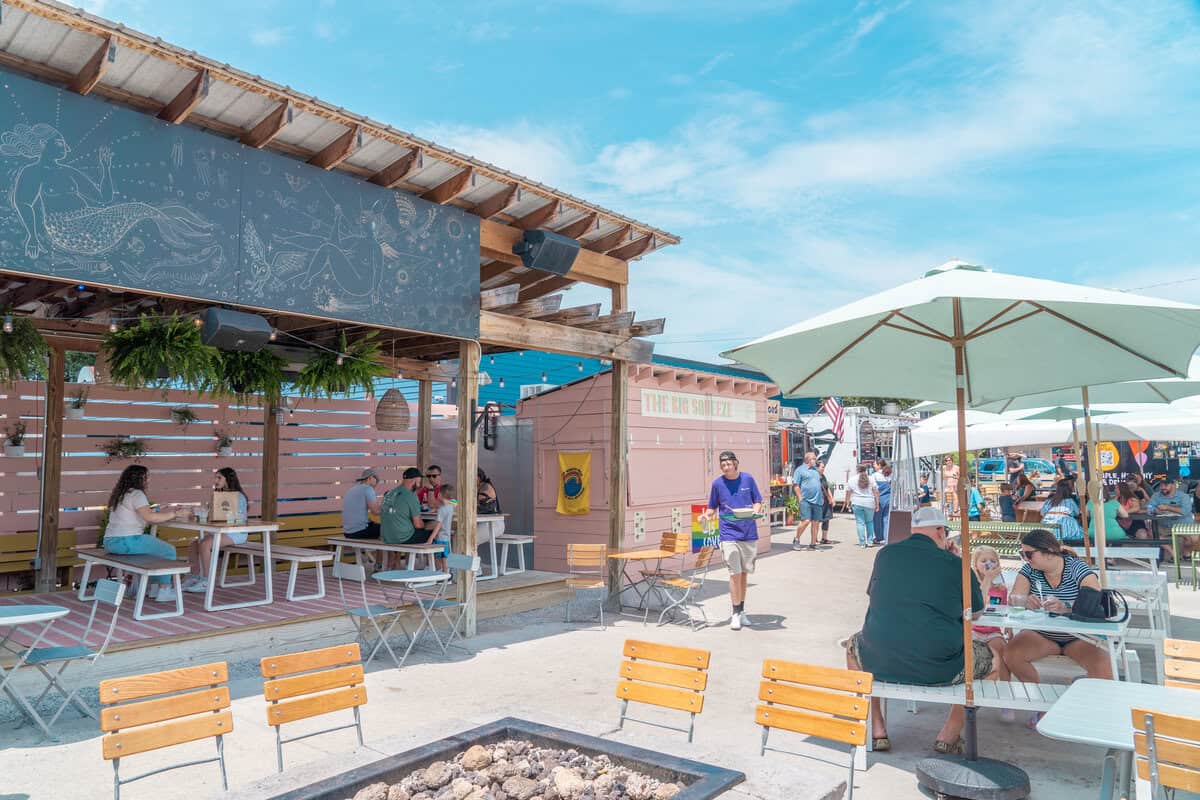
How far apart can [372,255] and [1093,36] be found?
24.8ft

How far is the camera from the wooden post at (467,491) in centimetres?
743

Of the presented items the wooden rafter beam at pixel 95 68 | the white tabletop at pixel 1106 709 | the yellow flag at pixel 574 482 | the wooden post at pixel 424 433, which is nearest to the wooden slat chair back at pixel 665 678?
the white tabletop at pixel 1106 709

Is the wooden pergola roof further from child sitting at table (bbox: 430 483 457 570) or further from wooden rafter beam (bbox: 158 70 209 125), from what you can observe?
child sitting at table (bbox: 430 483 457 570)

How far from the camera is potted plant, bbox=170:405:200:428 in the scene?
9211 mm

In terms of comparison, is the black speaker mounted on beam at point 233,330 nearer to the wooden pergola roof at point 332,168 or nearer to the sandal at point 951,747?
the wooden pergola roof at point 332,168

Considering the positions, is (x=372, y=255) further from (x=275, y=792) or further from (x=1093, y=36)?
(x=1093, y=36)

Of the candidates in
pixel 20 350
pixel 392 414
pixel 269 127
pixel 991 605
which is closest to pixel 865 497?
pixel 392 414

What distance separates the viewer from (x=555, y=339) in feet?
27.5

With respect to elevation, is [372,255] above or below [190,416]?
above

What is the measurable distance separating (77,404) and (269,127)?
14.6 ft

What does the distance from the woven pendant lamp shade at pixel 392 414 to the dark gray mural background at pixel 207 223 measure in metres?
2.42

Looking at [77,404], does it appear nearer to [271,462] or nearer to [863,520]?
[271,462]

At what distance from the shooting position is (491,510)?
10203mm

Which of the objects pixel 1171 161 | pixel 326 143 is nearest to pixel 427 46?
pixel 326 143
